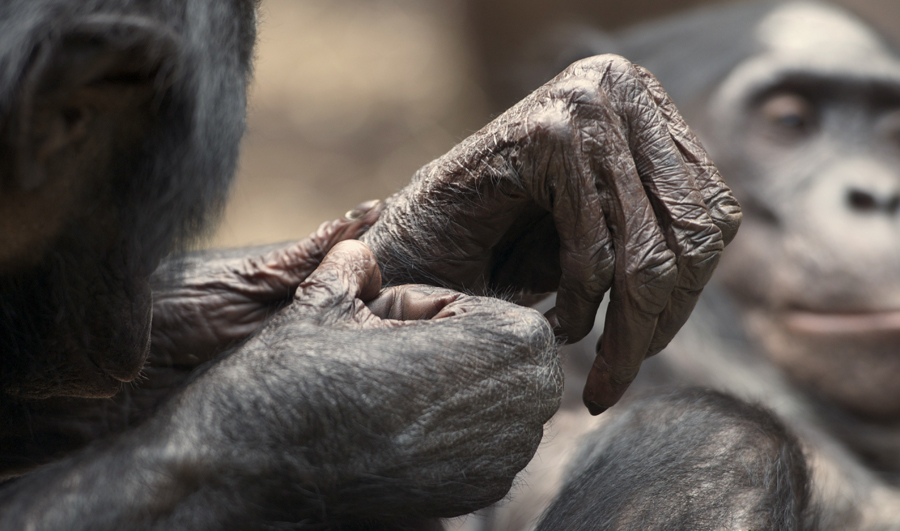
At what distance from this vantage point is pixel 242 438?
2.81 ft

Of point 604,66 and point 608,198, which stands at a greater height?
point 604,66

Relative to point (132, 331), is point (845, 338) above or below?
below

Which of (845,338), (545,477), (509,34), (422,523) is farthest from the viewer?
(509,34)

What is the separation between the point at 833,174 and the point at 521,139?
126 cm

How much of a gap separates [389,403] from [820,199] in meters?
1.42

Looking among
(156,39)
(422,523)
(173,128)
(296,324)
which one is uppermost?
(156,39)

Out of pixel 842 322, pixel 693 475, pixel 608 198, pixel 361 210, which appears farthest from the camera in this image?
pixel 842 322

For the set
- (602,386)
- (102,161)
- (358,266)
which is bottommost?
(602,386)

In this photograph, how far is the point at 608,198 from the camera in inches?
38.1

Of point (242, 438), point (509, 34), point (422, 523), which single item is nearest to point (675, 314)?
point (422, 523)

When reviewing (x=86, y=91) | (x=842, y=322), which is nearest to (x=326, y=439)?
(x=86, y=91)

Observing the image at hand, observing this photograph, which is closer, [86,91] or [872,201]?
[86,91]

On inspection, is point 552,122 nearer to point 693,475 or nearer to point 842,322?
point 693,475

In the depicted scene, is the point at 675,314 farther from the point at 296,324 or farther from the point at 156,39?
the point at 156,39
